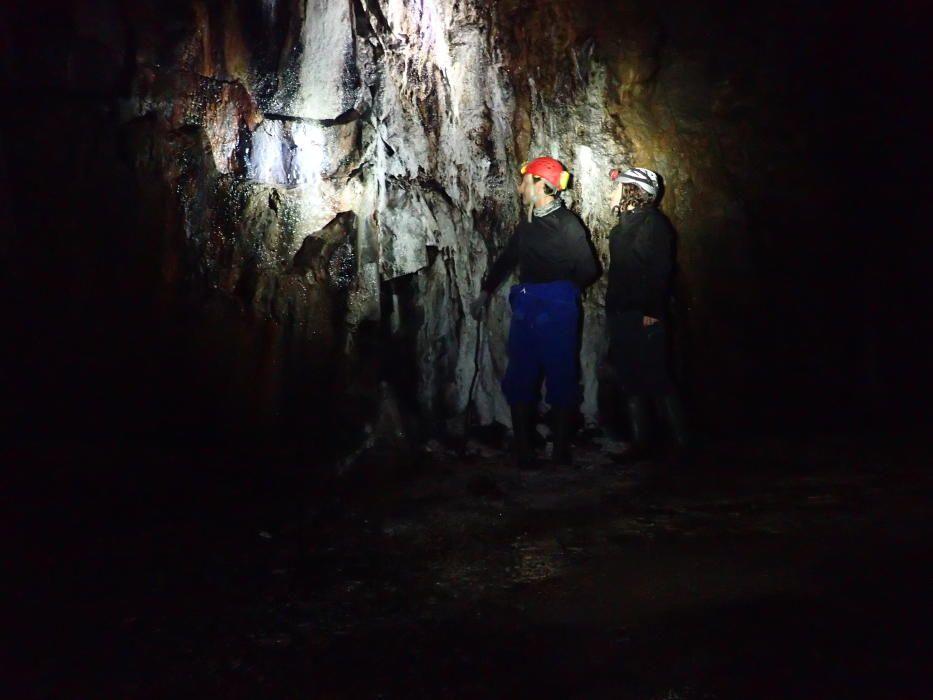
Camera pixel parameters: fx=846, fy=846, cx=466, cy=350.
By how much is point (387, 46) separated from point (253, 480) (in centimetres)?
314

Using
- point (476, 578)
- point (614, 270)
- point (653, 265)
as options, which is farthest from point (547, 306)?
point (476, 578)

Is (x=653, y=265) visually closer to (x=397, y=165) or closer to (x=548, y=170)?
(x=548, y=170)

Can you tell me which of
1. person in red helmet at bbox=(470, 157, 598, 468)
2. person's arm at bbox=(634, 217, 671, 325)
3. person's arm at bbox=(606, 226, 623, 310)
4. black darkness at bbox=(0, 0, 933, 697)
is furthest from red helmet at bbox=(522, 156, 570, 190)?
black darkness at bbox=(0, 0, 933, 697)

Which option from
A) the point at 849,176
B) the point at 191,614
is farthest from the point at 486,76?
the point at 191,614

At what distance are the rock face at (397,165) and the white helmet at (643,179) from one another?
0.37 metres

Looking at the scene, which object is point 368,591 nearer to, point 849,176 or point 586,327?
point 586,327

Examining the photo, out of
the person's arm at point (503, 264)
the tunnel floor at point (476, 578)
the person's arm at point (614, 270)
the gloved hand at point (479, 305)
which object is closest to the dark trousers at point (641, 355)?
the person's arm at point (614, 270)

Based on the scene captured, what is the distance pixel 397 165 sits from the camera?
6.09 m

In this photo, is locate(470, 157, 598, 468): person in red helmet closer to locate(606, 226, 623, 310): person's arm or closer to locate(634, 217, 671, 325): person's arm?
locate(606, 226, 623, 310): person's arm

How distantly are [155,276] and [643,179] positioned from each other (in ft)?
11.1

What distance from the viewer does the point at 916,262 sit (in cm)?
650

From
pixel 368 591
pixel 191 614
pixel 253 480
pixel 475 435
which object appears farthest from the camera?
pixel 475 435

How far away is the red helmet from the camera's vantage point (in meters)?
5.83

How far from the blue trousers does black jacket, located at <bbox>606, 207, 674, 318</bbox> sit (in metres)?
0.34
